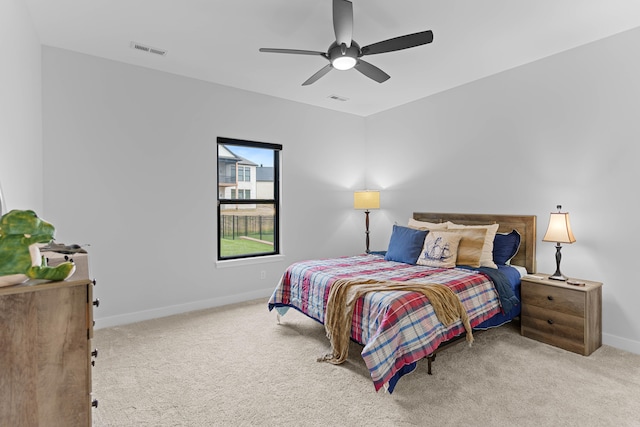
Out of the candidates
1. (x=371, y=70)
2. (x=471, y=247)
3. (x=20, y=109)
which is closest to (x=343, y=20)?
(x=371, y=70)

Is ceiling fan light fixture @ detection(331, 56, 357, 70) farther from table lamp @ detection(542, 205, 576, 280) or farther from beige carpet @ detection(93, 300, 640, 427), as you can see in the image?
→ beige carpet @ detection(93, 300, 640, 427)

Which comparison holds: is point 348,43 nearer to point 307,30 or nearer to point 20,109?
point 307,30

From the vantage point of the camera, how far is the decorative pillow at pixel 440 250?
3385 millimetres

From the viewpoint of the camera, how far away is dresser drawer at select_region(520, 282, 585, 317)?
110 inches

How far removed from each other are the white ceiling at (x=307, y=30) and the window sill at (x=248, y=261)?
7.29 ft

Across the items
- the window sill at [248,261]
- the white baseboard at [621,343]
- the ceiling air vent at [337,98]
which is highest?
the ceiling air vent at [337,98]

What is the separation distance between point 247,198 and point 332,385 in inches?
111

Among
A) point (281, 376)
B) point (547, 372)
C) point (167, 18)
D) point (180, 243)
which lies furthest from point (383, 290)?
point (167, 18)

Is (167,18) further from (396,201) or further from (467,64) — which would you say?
(396,201)

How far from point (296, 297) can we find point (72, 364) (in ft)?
7.10

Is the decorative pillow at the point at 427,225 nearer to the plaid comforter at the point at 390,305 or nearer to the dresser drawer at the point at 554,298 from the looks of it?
the plaid comforter at the point at 390,305

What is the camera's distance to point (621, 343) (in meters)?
2.93

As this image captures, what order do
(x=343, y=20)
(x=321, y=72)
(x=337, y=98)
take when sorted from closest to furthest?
(x=343, y=20) < (x=321, y=72) < (x=337, y=98)

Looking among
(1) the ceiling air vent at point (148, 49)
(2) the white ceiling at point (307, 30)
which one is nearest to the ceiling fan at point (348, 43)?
(2) the white ceiling at point (307, 30)
